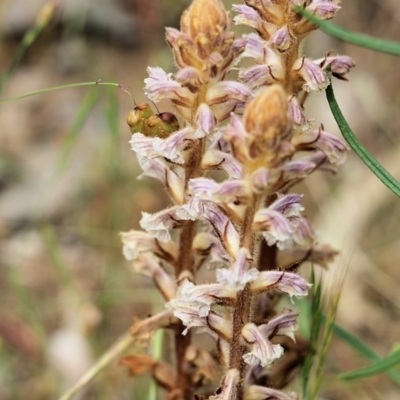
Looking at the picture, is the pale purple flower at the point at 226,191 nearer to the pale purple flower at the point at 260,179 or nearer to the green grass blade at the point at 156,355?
the pale purple flower at the point at 260,179

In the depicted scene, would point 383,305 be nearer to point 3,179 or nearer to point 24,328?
point 24,328

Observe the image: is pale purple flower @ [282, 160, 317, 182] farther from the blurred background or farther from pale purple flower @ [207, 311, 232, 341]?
the blurred background

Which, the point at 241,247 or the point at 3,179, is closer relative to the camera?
the point at 241,247

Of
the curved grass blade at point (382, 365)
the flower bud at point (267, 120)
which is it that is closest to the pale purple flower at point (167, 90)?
the flower bud at point (267, 120)

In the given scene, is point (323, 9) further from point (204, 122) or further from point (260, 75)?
point (204, 122)

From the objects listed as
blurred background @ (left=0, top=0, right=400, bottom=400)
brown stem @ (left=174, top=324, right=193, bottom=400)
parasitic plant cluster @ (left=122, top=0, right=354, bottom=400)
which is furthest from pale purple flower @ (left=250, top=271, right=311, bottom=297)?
blurred background @ (left=0, top=0, right=400, bottom=400)

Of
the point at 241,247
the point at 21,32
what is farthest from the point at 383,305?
the point at 21,32
